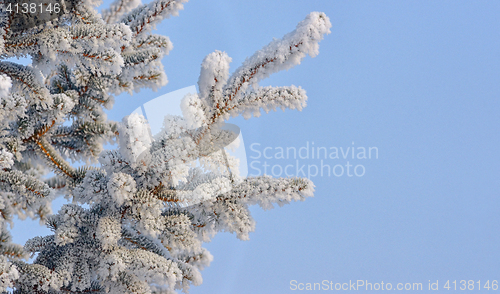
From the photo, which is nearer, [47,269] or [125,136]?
[125,136]

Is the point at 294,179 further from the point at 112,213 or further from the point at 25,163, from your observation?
the point at 25,163

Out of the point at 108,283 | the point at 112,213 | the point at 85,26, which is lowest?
the point at 108,283

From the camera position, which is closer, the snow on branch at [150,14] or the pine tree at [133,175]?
the pine tree at [133,175]

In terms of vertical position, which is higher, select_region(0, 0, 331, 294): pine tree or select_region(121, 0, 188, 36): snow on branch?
select_region(121, 0, 188, 36): snow on branch

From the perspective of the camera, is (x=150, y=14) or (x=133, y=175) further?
(x=150, y=14)

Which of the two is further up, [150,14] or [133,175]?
[150,14]

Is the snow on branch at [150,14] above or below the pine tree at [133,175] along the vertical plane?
above

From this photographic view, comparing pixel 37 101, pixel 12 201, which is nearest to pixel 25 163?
pixel 12 201

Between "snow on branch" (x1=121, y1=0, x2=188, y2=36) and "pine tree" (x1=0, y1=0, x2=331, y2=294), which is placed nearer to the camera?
"pine tree" (x1=0, y1=0, x2=331, y2=294)
